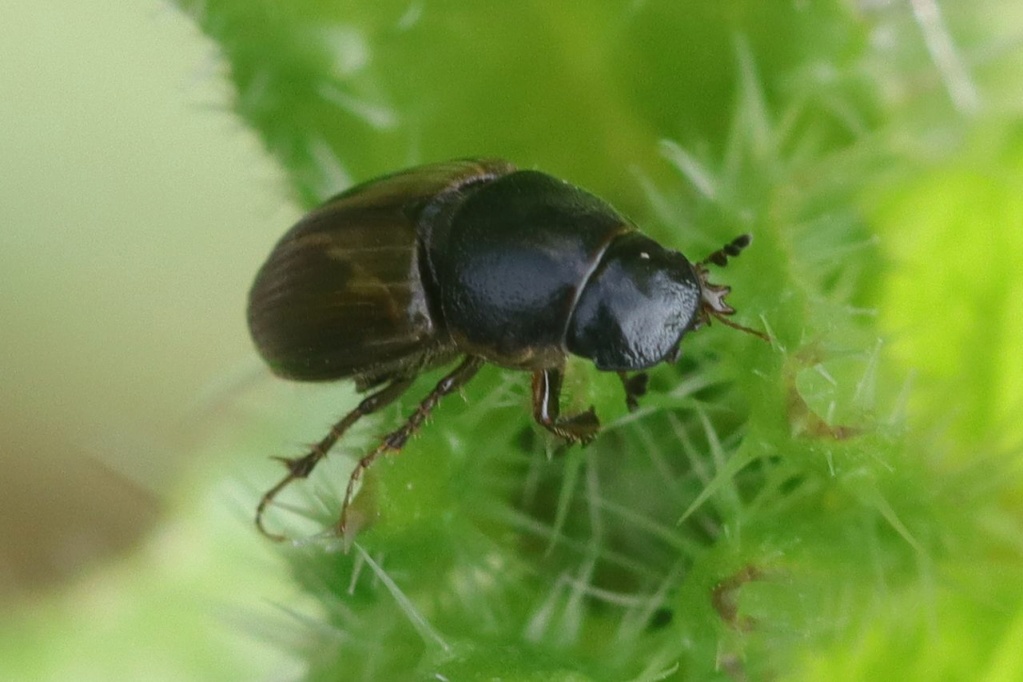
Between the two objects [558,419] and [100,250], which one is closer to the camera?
[558,419]

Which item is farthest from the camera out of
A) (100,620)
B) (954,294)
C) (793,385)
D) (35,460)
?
(35,460)

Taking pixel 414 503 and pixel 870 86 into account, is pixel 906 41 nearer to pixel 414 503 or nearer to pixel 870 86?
pixel 870 86

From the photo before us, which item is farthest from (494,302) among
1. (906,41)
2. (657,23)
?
(906,41)

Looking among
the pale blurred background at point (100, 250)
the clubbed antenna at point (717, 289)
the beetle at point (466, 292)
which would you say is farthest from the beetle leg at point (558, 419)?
the pale blurred background at point (100, 250)

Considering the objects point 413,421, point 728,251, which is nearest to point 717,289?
point 728,251

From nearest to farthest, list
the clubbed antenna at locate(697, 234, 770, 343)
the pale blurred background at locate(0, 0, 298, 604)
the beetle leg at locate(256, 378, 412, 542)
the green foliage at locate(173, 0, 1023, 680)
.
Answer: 1. the green foliage at locate(173, 0, 1023, 680)
2. the clubbed antenna at locate(697, 234, 770, 343)
3. the beetle leg at locate(256, 378, 412, 542)
4. the pale blurred background at locate(0, 0, 298, 604)

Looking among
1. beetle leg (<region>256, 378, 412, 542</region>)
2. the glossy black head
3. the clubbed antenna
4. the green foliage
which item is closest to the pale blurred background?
beetle leg (<region>256, 378, 412, 542</region>)

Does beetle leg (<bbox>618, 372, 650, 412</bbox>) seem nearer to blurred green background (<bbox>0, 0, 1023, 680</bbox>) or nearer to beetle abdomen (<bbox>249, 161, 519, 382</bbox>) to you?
blurred green background (<bbox>0, 0, 1023, 680</bbox>)

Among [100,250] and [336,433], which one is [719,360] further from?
[100,250]
